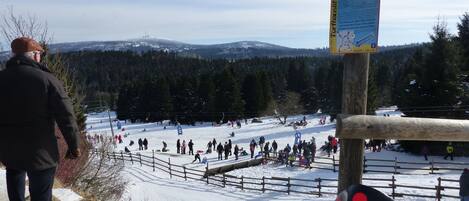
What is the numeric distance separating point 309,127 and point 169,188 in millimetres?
28821

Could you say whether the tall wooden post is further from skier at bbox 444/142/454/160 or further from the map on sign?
skier at bbox 444/142/454/160

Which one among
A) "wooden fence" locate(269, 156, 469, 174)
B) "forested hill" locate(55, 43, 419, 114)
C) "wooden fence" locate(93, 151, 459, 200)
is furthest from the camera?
"forested hill" locate(55, 43, 419, 114)

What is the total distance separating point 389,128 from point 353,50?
65 cm

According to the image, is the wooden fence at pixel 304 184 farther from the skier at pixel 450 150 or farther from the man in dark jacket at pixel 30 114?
the man in dark jacket at pixel 30 114

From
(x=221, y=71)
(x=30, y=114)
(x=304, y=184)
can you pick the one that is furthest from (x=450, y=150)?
(x=221, y=71)

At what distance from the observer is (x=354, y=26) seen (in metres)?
3.56

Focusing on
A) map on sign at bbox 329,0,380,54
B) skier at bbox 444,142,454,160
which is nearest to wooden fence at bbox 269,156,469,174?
skier at bbox 444,142,454,160

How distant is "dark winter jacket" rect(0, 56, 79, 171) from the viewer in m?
3.50

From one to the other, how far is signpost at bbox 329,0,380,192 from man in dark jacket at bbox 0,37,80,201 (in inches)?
83.1

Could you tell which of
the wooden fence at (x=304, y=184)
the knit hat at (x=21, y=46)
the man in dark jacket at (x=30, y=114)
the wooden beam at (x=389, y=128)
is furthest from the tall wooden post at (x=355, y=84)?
the wooden fence at (x=304, y=184)

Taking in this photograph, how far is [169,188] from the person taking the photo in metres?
20.1

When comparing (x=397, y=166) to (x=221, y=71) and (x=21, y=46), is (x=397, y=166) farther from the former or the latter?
(x=221, y=71)

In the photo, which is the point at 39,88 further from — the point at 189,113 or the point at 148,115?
the point at 148,115

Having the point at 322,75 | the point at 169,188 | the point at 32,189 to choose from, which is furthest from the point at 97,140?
the point at 322,75
